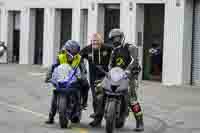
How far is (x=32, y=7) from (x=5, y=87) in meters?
13.5

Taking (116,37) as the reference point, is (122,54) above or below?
below

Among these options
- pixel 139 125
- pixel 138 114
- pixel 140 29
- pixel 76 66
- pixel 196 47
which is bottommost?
pixel 139 125

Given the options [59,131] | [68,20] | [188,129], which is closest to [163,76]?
[68,20]

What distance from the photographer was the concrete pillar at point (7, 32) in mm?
37906

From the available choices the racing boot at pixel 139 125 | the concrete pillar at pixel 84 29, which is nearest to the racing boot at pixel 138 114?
the racing boot at pixel 139 125

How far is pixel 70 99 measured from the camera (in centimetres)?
1289

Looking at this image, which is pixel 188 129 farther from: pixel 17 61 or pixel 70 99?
pixel 17 61

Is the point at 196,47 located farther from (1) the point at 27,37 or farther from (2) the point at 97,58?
(1) the point at 27,37

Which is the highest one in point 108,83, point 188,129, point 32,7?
point 32,7

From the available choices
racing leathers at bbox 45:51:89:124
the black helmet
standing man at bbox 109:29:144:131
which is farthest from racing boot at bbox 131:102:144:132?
the black helmet

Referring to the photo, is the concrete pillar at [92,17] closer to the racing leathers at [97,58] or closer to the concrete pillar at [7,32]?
the concrete pillar at [7,32]

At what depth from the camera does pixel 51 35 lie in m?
33.6

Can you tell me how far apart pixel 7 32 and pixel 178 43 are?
15237mm

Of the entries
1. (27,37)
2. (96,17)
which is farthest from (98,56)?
(27,37)
